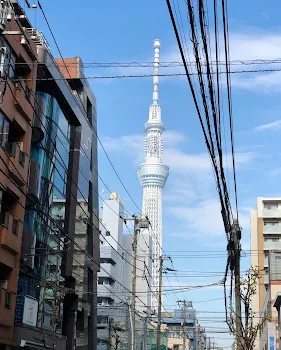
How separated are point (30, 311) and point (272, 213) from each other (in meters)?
56.0

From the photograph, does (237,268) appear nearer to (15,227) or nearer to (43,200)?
(15,227)

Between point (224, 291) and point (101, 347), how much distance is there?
42648 millimetres

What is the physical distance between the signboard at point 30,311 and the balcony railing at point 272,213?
2144 inches

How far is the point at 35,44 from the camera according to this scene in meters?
32.2

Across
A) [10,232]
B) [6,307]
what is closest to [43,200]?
[10,232]

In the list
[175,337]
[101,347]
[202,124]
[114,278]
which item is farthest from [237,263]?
[175,337]

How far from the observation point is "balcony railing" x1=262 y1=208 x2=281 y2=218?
78312 millimetres

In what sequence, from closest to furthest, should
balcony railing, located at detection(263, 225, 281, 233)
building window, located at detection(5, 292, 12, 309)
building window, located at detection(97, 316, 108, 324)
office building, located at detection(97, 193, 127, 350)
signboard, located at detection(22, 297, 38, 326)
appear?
1. building window, located at detection(5, 292, 12, 309)
2. signboard, located at detection(22, 297, 38, 326)
3. building window, located at detection(97, 316, 108, 324)
4. balcony railing, located at detection(263, 225, 281, 233)
5. office building, located at detection(97, 193, 127, 350)

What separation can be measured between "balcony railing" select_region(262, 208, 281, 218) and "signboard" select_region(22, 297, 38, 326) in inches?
2144

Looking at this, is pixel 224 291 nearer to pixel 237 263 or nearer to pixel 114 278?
pixel 237 263

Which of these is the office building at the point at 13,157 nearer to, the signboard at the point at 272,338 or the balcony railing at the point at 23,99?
the balcony railing at the point at 23,99

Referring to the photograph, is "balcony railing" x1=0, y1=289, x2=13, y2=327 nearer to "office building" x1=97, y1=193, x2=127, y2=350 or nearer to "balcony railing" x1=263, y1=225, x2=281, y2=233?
"balcony railing" x1=263, y1=225, x2=281, y2=233

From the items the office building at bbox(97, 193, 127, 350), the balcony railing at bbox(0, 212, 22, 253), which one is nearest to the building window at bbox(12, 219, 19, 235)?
the balcony railing at bbox(0, 212, 22, 253)

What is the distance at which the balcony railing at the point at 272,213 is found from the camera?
257ft
